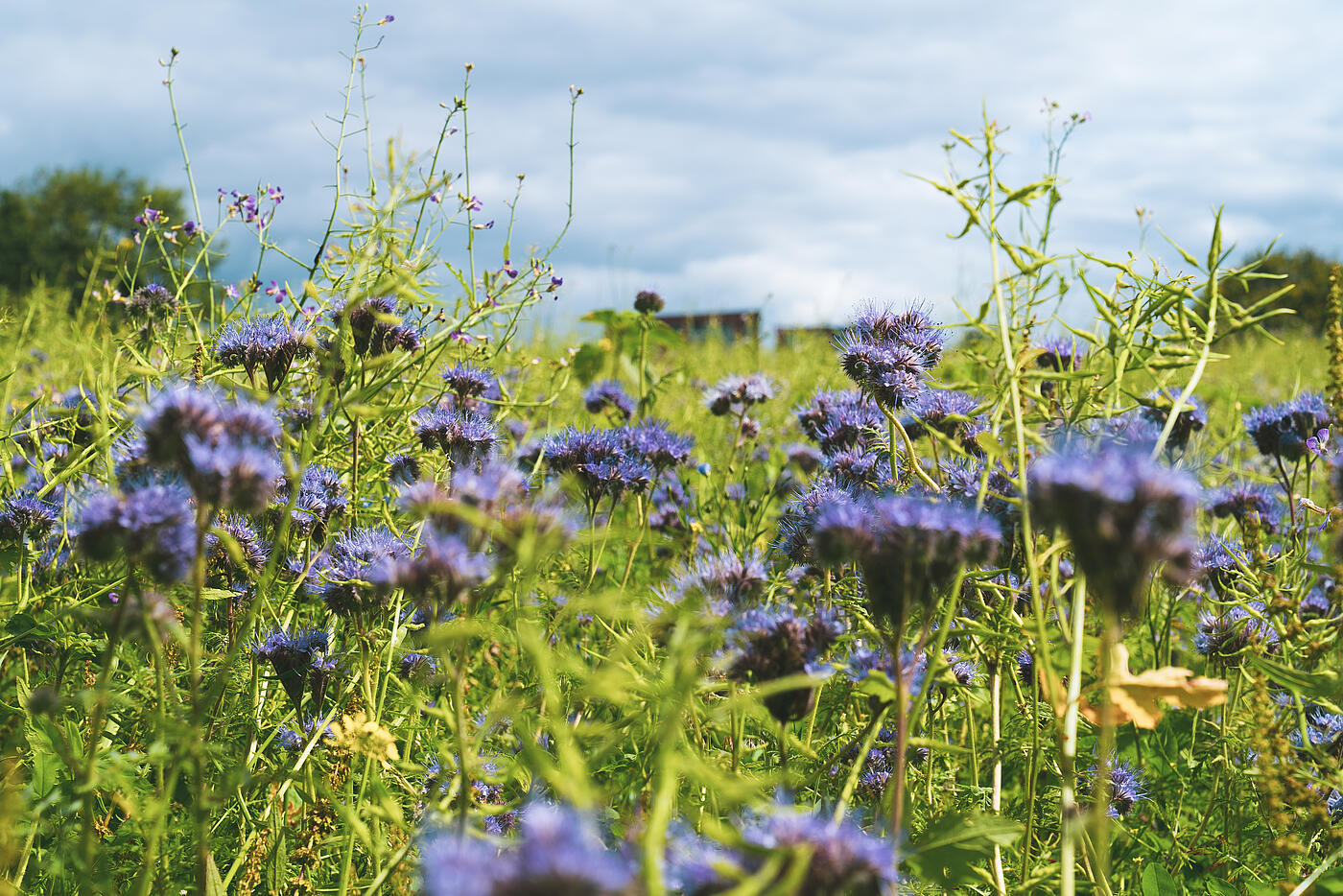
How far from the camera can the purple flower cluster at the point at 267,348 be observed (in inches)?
74.2

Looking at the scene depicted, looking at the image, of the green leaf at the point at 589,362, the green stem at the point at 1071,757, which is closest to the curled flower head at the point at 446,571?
the green stem at the point at 1071,757

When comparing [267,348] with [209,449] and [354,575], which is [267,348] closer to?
[354,575]

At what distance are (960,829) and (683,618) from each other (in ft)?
1.67

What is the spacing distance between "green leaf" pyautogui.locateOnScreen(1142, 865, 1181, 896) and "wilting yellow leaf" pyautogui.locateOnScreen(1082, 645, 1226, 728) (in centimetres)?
56

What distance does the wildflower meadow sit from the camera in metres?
0.93

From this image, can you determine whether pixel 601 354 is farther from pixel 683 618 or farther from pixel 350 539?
pixel 683 618

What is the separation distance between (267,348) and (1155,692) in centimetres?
176

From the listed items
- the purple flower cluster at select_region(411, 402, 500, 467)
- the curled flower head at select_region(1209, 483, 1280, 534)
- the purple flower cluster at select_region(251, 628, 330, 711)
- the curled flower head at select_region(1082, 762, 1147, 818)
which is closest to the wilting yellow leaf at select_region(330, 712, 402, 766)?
the purple flower cluster at select_region(251, 628, 330, 711)

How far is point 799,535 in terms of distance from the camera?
2.08 meters

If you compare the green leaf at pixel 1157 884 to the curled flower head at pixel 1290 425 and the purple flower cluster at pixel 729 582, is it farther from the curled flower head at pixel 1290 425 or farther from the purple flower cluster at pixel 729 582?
the curled flower head at pixel 1290 425

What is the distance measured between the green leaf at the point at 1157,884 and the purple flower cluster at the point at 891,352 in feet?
3.37

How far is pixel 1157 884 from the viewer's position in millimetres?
1638

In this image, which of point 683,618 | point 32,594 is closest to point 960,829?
point 683,618

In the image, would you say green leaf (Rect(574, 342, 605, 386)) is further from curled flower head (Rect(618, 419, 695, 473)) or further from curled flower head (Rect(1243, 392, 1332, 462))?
curled flower head (Rect(1243, 392, 1332, 462))
